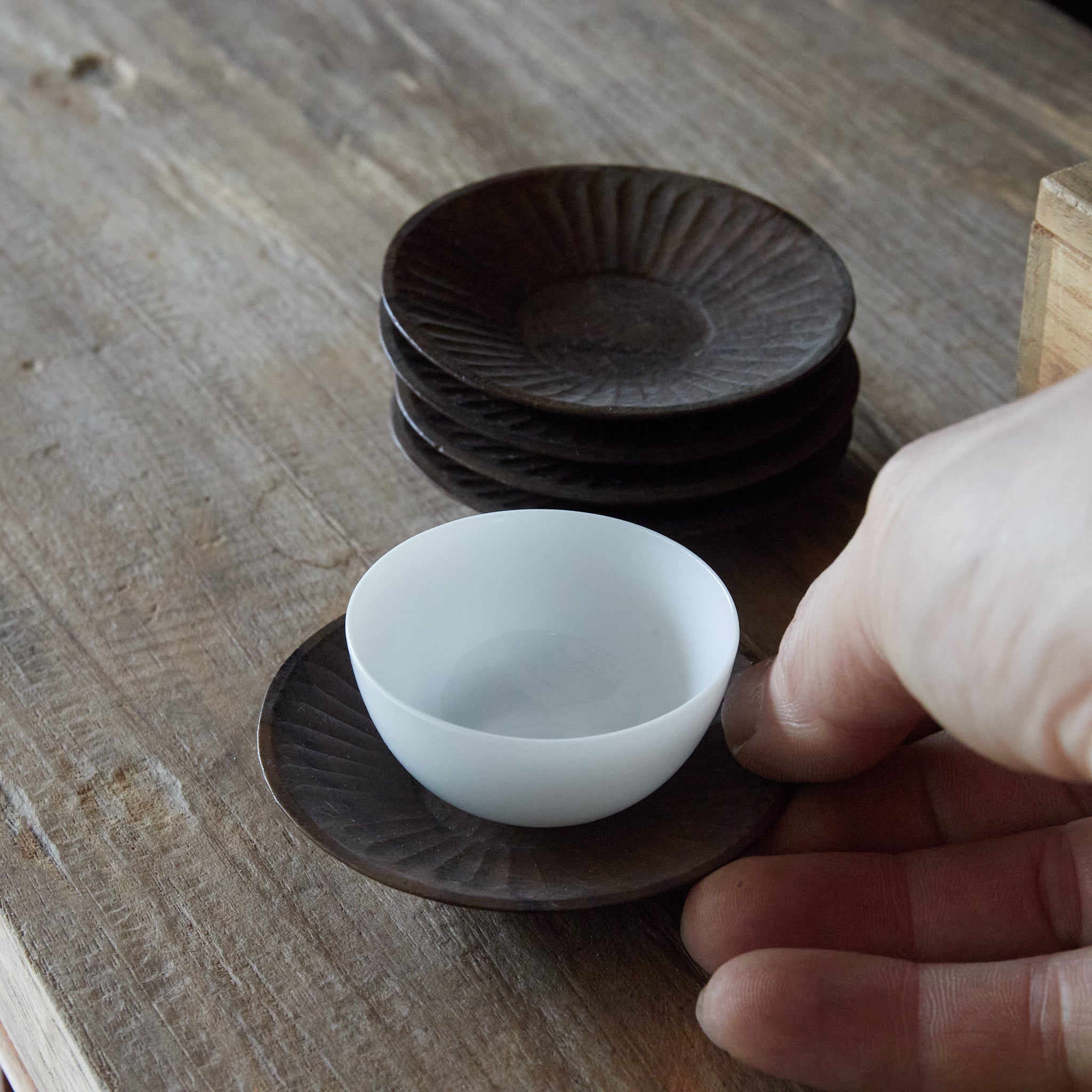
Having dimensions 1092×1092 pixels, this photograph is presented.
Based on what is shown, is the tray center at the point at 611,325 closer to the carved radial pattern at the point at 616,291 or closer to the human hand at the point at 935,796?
the carved radial pattern at the point at 616,291

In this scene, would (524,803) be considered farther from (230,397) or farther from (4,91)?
(4,91)

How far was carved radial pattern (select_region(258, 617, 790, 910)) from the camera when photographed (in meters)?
0.39

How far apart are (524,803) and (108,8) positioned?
34.2 inches

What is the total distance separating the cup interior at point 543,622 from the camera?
477 millimetres

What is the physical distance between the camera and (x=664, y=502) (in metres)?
0.54

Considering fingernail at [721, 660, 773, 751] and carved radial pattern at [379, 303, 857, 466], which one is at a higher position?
carved radial pattern at [379, 303, 857, 466]

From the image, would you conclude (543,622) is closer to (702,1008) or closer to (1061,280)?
(702,1008)

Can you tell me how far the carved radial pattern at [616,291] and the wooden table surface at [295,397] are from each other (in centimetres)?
9

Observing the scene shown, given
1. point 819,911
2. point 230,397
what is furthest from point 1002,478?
point 230,397

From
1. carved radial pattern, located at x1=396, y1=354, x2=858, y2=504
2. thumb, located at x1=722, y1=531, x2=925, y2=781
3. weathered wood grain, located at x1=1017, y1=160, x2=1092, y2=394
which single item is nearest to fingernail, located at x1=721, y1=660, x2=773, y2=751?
thumb, located at x1=722, y1=531, x2=925, y2=781

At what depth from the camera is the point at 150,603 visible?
22.0 inches

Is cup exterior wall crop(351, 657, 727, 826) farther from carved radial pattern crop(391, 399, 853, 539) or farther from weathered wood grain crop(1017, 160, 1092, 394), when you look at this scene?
weathered wood grain crop(1017, 160, 1092, 394)

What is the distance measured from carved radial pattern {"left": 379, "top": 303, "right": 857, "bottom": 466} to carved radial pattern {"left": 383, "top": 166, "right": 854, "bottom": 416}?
0.01 metres

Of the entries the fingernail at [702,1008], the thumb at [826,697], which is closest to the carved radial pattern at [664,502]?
the thumb at [826,697]
